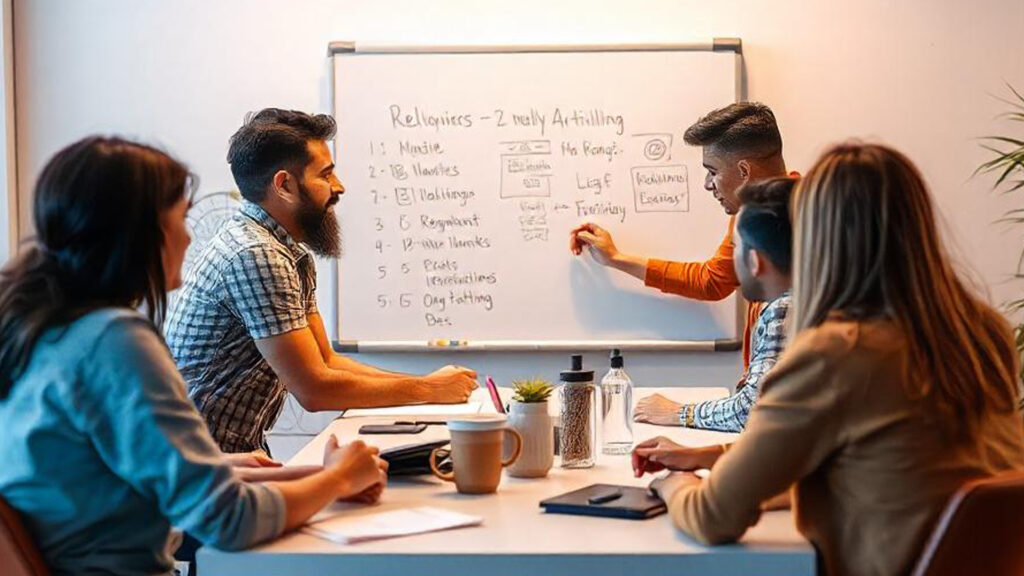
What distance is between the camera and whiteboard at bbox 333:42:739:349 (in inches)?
152

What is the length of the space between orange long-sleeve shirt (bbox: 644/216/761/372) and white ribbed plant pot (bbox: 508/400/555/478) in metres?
1.78

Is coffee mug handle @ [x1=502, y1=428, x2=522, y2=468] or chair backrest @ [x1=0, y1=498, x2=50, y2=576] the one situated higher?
coffee mug handle @ [x1=502, y1=428, x2=522, y2=468]

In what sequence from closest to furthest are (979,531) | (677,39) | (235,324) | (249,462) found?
(979,531), (249,462), (235,324), (677,39)

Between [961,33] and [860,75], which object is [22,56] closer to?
[860,75]

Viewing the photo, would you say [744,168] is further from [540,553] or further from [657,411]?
[540,553]

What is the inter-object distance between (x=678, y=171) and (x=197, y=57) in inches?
66.0

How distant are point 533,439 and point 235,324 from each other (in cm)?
96

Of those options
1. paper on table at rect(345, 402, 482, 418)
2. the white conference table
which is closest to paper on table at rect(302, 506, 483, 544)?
the white conference table

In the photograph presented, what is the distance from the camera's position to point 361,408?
2730mm

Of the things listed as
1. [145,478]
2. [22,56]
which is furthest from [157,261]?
[22,56]

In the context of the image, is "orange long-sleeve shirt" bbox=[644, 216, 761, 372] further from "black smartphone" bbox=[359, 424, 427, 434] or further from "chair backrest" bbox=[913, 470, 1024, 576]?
"chair backrest" bbox=[913, 470, 1024, 576]

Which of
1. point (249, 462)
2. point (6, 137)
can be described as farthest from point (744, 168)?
point (6, 137)

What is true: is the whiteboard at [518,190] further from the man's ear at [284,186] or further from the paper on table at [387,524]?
the paper on table at [387,524]

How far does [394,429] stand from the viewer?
2400 mm
